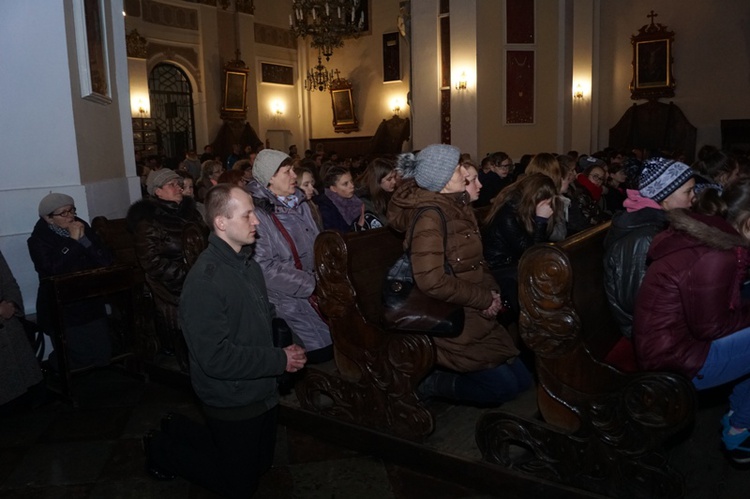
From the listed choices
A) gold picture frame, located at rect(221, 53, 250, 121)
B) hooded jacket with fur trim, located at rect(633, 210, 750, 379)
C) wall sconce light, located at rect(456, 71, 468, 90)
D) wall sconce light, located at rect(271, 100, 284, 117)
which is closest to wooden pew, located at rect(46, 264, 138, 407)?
hooded jacket with fur trim, located at rect(633, 210, 750, 379)

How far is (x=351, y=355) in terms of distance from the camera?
139 inches

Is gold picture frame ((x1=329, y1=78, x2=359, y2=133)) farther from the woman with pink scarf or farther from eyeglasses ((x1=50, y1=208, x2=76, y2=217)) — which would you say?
the woman with pink scarf

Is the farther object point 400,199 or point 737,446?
point 400,199

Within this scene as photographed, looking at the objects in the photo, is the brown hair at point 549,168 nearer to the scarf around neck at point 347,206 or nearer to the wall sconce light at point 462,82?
the scarf around neck at point 347,206

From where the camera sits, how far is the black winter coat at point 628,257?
2.97m

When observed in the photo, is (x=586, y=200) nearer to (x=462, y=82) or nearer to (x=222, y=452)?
(x=222, y=452)

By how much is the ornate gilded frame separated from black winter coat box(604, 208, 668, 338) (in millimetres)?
14434

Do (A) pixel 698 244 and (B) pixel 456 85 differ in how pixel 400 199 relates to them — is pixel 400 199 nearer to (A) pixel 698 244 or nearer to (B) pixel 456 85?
(A) pixel 698 244

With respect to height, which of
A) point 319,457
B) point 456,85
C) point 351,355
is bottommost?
point 319,457

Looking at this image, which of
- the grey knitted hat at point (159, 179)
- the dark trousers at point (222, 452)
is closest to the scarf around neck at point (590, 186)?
the grey knitted hat at point (159, 179)

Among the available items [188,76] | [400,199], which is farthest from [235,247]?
[188,76]

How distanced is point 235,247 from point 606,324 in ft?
6.60

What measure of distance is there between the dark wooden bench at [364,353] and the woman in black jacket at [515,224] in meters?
0.78

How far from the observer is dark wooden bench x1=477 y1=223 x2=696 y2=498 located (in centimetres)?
258
